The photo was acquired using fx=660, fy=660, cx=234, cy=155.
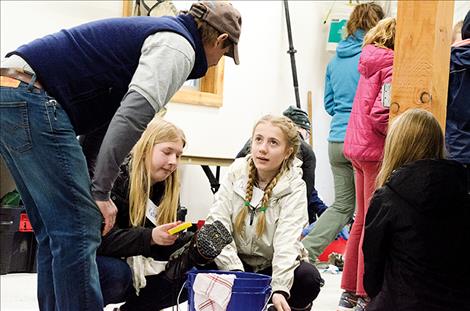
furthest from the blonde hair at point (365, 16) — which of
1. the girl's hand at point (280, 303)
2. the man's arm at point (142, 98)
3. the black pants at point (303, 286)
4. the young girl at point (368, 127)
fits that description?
the man's arm at point (142, 98)

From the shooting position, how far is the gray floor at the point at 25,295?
3.03 m

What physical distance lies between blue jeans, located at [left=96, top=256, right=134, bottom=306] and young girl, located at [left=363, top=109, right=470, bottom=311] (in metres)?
0.86

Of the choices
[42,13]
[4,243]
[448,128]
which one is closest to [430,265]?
[448,128]

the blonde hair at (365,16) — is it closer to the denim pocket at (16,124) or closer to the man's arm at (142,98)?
the man's arm at (142,98)

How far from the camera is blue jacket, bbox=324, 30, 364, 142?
3.93 metres

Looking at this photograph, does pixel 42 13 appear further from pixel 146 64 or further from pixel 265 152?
pixel 146 64

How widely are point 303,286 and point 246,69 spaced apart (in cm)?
384

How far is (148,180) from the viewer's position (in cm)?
239

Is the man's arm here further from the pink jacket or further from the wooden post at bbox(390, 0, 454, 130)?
the pink jacket

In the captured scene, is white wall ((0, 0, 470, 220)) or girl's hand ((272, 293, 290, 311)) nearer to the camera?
girl's hand ((272, 293, 290, 311))

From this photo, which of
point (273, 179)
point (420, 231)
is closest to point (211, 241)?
point (273, 179)

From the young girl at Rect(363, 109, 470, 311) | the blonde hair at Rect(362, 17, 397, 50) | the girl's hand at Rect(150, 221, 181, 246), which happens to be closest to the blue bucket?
the girl's hand at Rect(150, 221, 181, 246)

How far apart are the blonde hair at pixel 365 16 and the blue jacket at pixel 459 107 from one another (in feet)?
4.17

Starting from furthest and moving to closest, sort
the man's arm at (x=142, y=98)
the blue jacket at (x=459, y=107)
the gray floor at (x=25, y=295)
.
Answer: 1. the gray floor at (x=25, y=295)
2. the blue jacket at (x=459, y=107)
3. the man's arm at (x=142, y=98)
